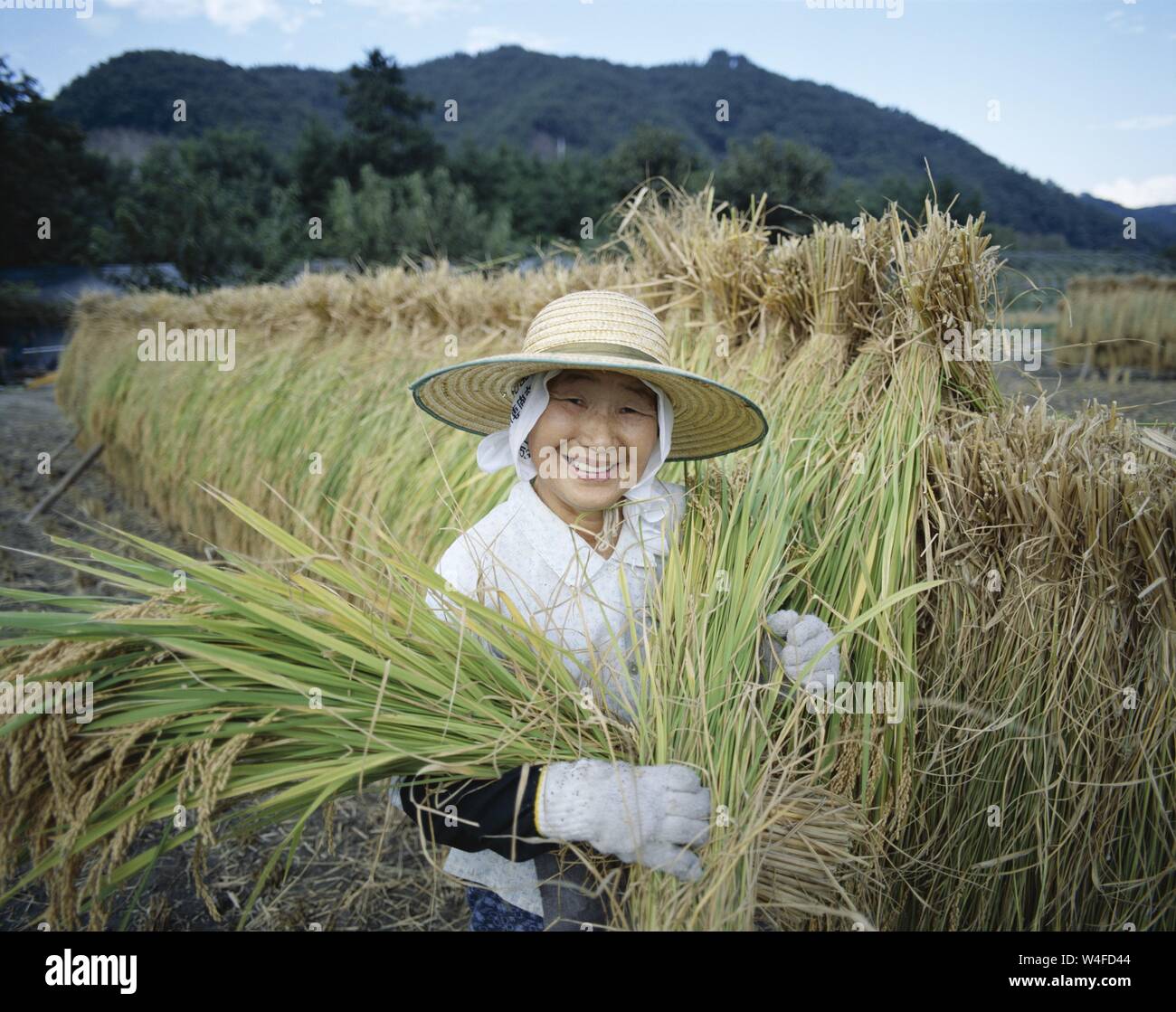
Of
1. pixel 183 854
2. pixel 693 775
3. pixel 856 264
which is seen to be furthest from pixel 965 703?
pixel 183 854

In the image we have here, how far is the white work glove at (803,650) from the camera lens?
1372 mm

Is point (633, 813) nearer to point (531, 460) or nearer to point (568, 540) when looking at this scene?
point (568, 540)

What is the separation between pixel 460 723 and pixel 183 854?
2095mm

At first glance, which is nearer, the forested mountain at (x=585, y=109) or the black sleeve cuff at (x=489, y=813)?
the black sleeve cuff at (x=489, y=813)

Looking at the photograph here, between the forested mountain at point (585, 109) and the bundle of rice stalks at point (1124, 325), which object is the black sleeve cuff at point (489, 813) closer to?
the bundle of rice stalks at point (1124, 325)

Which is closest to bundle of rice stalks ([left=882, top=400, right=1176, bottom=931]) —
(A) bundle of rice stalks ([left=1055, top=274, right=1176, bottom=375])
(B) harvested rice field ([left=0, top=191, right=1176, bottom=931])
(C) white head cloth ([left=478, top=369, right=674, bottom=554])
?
(B) harvested rice field ([left=0, top=191, right=1176, bottom=931])

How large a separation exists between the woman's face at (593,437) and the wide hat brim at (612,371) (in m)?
0.04

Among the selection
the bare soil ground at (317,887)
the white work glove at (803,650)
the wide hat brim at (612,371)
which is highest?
the wide hat brim at (612,371)

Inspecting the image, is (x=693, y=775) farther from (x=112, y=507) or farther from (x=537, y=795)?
(x=112, y=507)

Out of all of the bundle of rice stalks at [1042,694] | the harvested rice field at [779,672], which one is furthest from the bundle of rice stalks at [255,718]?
the bundle of rice stalks at [1042,694]

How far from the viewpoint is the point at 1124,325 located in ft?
24.0

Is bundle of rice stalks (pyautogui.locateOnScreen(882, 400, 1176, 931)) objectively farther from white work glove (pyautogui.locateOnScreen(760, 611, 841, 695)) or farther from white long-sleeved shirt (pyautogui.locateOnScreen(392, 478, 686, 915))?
white long-sleeved shirt (pyautogui.locateOnScreen(392, 478, 686, 915))

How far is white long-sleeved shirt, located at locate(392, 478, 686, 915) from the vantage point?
54.6 inches

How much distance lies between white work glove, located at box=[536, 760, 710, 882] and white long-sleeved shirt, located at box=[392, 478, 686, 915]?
9.7 inches
